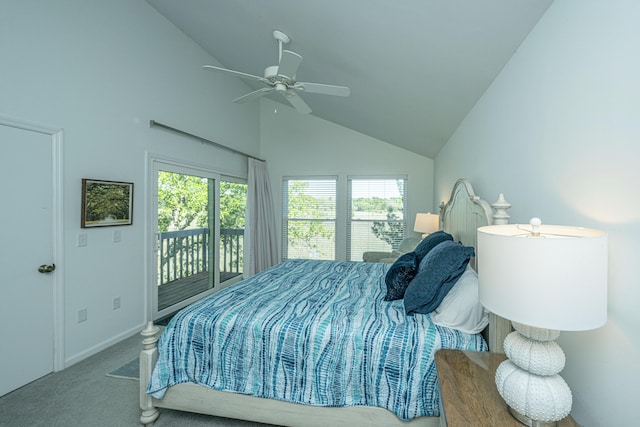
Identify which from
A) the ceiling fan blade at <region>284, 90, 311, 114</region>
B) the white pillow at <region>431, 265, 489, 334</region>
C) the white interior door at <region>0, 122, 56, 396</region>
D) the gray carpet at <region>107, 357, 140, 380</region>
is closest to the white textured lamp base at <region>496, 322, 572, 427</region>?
the white pillow at <region>431, 265, 489, 334</region>

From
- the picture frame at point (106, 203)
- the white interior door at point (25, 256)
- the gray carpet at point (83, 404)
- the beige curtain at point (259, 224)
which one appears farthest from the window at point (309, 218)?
the white interior door at point (25, 256)

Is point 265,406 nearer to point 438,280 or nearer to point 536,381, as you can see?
point 438,280

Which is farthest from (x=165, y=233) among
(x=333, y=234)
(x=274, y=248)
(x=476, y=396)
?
(x=476, y=396)

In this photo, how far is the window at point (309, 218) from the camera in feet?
18.2

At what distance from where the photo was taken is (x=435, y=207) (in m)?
4.98

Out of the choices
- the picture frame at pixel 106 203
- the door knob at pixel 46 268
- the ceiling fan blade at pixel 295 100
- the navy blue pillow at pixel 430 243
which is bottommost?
the door knob at pixel 46 268

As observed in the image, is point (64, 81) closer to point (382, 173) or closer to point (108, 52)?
point (108, 52)

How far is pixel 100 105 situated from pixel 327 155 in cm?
344

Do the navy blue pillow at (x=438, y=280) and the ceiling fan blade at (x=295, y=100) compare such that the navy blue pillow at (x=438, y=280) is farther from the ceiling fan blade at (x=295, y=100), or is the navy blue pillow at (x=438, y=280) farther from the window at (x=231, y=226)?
the window at (x=231, y=226)

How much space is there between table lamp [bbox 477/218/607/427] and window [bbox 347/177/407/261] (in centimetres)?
431

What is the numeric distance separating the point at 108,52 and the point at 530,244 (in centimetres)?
355

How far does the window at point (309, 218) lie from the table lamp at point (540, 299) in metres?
4.50

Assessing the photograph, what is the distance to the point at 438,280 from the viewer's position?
73.5 inches

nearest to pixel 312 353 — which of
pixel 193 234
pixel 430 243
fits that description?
pixel 430 243
